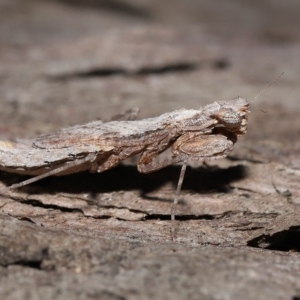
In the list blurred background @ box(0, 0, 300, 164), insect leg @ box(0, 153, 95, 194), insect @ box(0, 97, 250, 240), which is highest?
blurred background @ box(0, 0, 300, 164)

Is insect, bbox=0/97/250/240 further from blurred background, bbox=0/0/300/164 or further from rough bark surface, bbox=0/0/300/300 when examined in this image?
blurred background, bbox=0/0/300/164

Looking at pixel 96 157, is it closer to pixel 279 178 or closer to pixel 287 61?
pixel 279 178

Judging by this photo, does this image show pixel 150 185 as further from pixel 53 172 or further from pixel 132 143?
pixel 53 172

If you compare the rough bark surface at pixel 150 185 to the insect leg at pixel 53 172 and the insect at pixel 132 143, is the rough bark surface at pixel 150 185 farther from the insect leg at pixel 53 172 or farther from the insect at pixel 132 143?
the insect at pixel 132 143

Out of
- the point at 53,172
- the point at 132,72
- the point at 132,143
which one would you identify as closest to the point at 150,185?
the point at 132,143

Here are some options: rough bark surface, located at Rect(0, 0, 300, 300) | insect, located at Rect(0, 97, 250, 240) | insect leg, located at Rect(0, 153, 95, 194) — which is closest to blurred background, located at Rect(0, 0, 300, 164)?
rough bark surface, located at Rect(0, 0, 300, 300)

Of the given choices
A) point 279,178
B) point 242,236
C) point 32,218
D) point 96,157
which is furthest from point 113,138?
point 279,178
